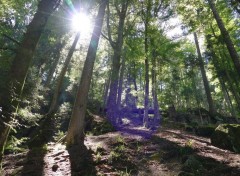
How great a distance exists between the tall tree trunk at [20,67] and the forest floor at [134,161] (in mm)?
1825

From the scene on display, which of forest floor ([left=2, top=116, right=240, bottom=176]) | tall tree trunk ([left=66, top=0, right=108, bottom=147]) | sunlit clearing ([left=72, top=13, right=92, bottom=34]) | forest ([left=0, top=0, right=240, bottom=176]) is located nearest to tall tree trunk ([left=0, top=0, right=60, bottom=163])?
forest ([left=0, top=0, right=240, bottom=176])

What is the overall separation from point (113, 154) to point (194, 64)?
1704 centimetres

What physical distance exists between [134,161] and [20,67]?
4.13 meters

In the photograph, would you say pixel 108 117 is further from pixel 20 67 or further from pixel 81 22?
pixel 20 67

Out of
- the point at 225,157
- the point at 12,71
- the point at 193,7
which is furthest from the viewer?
the point at 193,7

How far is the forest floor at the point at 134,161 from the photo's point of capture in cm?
532

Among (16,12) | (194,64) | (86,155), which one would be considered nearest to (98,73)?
(194,64)

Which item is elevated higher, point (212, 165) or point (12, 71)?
point (12, 71)

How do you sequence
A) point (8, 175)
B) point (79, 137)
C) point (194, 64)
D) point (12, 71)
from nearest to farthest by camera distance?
point (12, 71)
point (8, 175)
point (79, 137)
point (194, 64)

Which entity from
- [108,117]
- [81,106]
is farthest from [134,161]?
[108,117]

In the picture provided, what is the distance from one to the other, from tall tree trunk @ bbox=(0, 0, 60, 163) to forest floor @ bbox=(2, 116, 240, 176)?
5.99 feet

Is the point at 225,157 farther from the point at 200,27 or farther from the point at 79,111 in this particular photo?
the point at 200,27

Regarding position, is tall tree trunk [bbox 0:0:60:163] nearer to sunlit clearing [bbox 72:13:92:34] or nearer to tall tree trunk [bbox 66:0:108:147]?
tall tree trunk [bbox 66:0:108:147]

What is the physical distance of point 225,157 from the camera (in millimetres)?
5934
